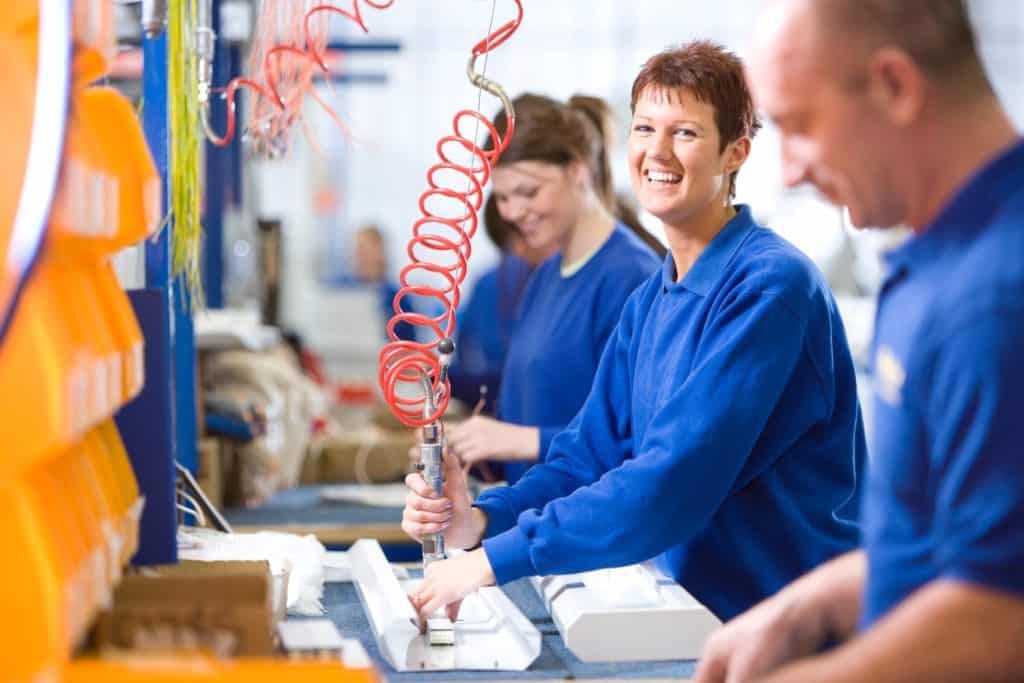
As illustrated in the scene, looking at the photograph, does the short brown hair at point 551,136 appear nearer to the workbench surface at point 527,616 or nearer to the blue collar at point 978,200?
the workbench surface at point 527,616

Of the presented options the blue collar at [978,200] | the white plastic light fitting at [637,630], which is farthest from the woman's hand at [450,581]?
the blue collar at [978,200]

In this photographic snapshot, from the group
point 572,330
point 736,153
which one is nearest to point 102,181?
point 736,153

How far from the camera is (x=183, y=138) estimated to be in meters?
2.32

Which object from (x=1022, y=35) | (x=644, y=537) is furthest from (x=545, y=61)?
(x=644, y=537)

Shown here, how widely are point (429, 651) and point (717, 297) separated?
25.5 inches

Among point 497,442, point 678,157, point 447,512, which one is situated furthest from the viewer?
point 497,442

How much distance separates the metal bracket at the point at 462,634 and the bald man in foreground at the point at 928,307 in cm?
68

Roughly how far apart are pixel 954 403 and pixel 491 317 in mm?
3883

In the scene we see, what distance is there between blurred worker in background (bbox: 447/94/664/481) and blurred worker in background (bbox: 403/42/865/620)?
662mm

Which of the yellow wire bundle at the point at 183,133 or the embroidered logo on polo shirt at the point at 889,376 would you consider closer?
the embroidered logo on polo shirt at the point at 889,376

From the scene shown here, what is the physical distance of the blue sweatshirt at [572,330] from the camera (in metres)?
2.78

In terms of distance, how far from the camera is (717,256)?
194cm

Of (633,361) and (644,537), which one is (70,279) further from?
(633,361)

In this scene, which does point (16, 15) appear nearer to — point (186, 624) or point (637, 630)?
point (186, 624)
